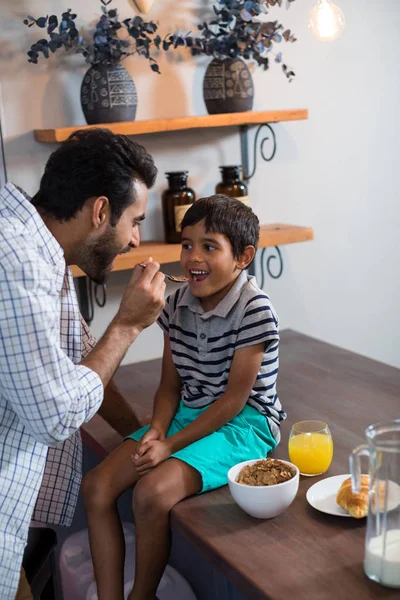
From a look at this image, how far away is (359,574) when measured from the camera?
1.14m

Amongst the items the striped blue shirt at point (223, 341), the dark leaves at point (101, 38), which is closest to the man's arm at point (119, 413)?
the striped blue shirt at point (223, 341)

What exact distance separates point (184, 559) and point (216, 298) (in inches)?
26.7

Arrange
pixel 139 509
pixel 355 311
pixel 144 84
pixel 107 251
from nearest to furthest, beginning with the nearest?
pixel 139 509
pixel 107 251
pixel 144 84
pixel 355 311

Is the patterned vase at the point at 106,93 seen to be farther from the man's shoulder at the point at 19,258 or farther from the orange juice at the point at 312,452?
the orange juice at the point at 312,452

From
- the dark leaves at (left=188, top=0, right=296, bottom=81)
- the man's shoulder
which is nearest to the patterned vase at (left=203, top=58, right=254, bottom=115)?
the dark leaves at (left=188, top=0, right=296, bottom=81)

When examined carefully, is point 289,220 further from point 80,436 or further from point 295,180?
point 80,436

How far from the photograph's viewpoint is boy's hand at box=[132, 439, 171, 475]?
151 centimetres

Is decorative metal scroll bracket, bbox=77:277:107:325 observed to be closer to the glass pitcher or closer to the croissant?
the croissant

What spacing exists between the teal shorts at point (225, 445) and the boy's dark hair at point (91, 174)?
1.52 ft

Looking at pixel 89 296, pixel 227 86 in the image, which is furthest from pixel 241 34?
pixel 89 296

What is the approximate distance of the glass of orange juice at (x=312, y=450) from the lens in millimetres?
1468

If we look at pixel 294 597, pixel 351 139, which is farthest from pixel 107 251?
pixel 351 139

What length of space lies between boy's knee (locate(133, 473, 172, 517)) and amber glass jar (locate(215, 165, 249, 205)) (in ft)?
3.65

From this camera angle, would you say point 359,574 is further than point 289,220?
No
